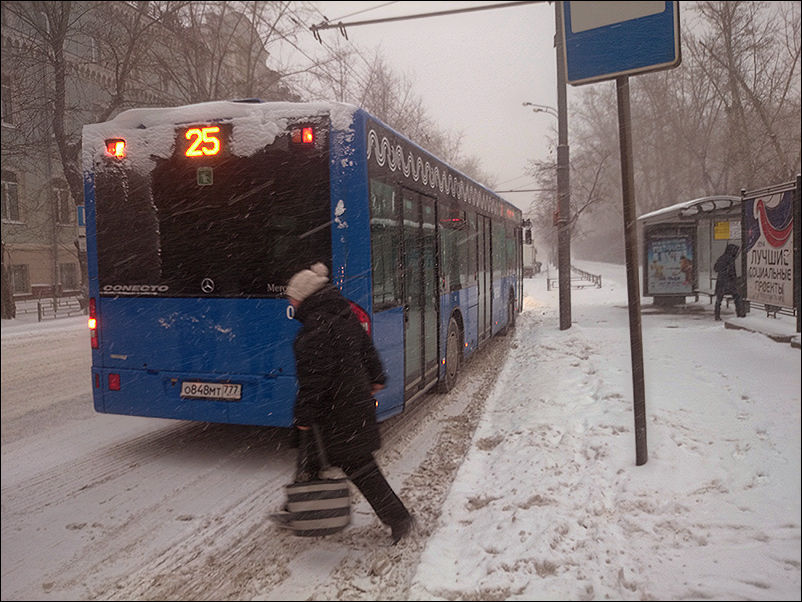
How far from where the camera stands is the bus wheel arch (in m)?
8.54

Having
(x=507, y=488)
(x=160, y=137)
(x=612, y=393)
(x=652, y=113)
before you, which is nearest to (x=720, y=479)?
(x=507, y=488)

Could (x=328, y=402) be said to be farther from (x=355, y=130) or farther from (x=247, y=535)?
(x=355, y=130)

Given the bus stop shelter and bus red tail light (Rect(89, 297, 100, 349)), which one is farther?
the bus stop shelter

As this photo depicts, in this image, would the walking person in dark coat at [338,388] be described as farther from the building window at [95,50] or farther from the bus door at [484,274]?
the building window at [95,50]

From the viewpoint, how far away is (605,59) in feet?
14.4

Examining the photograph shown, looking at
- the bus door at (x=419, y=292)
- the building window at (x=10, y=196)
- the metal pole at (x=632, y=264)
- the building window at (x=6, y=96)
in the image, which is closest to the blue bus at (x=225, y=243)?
the bus door at (x=419, y=292)

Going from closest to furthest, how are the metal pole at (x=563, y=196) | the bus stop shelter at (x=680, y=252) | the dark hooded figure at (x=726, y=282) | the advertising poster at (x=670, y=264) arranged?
the dark hooded figure at (x=726, y=282), the metal pole at (x=563, y=196), the bus stop shelter at (x=680, y=252), the advertising poster at (x=670, y=264)

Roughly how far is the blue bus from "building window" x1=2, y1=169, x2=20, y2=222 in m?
3.09

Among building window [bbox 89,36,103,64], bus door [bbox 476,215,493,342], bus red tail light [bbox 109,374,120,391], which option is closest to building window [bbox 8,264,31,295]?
building window [bbox 89,36,103,64]

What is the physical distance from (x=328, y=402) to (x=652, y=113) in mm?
20275

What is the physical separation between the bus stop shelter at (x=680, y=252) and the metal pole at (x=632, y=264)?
456 inches

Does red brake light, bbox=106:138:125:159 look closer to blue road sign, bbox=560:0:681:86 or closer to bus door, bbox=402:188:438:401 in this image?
bus door, bbox=402:188:438:401

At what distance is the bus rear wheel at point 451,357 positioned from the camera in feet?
28.1

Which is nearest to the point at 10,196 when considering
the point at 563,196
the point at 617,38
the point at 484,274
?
the point at 484,274
